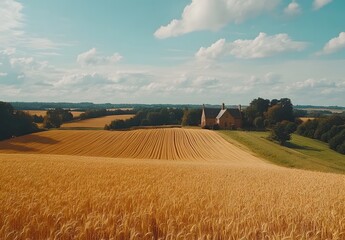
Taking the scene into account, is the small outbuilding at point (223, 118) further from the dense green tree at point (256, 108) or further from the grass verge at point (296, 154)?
the grass verge at point (296, 154)

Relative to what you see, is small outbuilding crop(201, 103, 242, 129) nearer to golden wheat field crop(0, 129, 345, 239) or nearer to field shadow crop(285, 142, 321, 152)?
field shadow crop(285, 142, 321, 152)

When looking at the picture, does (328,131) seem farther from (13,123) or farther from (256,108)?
(13,123)

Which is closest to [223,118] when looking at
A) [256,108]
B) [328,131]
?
[256,108]

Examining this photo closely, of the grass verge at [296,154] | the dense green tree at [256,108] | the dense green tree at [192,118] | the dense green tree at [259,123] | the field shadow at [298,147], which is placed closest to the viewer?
the grass verge at [296,154]

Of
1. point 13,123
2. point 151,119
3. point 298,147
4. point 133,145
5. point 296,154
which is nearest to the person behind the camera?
point 296,154

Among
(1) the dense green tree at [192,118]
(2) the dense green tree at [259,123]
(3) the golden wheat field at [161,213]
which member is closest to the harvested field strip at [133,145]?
(2) the dense green tree at [259,123]

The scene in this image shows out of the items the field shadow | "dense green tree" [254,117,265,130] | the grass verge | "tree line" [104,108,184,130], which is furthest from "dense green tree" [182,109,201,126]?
the field shadow
